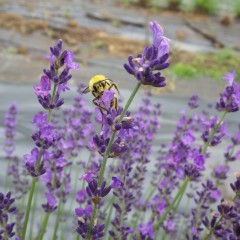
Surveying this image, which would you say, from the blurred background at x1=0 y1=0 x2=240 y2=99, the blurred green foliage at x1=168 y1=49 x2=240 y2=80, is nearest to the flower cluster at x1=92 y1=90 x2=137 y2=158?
the blurred background at x1=0 y1=0 x2=240 y2=99

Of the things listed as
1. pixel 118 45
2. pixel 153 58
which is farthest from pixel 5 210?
pixel 118 45

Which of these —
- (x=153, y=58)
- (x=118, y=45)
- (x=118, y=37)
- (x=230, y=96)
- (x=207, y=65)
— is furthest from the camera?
(x=118, y=37)

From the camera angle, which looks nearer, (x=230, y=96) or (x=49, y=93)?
(x=49, y=93)

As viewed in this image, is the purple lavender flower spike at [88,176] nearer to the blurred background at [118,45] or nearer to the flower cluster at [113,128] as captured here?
the flower cluster at [113,128]

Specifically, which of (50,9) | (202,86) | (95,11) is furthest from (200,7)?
(202,86)

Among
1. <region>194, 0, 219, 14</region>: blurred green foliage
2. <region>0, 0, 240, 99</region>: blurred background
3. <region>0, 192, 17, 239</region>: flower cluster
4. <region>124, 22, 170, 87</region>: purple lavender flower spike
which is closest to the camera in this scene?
<region>124, 22, 170, 87</region>: purple lavender flower spike

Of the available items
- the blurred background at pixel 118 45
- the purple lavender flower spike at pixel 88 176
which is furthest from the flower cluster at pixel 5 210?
the blurred background at pixel 118 45

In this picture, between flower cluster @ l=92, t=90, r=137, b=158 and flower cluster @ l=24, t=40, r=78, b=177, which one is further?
flower cluster @ l=24, t=40, r=78, b=177

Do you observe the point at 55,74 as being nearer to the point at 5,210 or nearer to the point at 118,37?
the point at 5,210

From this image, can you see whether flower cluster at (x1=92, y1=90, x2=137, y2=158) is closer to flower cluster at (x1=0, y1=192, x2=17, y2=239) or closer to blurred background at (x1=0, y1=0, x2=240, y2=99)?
flower cluster at (x1=0, y1=192, x2=17, y2=239)

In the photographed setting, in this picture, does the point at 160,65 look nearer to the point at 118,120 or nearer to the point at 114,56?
the point at 118,120

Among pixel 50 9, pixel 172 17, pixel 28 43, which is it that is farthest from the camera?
pixel 172 17
